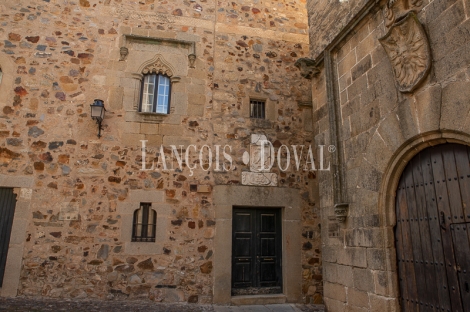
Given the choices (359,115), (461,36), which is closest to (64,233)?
(359,115)

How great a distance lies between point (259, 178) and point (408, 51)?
3620mm

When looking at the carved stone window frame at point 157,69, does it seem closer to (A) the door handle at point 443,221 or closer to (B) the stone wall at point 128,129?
(B) the stone wall at point 128,129

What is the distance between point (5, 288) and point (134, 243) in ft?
6.74

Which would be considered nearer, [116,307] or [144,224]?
[116,307]

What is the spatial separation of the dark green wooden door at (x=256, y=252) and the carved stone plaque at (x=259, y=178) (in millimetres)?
523

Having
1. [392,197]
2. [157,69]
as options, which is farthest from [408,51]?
[157,69]

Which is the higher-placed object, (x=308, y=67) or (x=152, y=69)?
(x=152, y=69)

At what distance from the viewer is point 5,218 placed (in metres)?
5.44

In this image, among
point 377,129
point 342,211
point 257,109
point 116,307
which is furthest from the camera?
point 257,109

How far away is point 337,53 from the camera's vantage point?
465cm

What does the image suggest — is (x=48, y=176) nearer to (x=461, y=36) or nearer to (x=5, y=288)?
(x=5, y=288)

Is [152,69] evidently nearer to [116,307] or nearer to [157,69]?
[157,69]

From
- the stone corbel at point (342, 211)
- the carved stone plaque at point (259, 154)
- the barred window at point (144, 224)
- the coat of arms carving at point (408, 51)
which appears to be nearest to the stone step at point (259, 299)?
the barred window at point (144, 224)

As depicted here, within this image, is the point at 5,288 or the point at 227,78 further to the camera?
the point at 227,78
